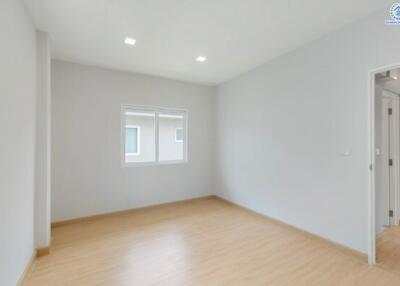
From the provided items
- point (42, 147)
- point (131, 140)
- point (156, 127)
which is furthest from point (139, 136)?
point (42, 147)

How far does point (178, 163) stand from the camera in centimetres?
469

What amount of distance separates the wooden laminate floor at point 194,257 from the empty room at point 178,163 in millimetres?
21

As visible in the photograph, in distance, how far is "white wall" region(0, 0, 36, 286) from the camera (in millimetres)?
1635

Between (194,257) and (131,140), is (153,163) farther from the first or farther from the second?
(194,257)

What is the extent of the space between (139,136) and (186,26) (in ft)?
8.36

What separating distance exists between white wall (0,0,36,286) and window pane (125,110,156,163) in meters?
1.83

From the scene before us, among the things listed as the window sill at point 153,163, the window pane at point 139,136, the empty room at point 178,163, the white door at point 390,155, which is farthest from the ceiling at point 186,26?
the window sill at point 153,163

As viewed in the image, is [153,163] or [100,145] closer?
[100,145]

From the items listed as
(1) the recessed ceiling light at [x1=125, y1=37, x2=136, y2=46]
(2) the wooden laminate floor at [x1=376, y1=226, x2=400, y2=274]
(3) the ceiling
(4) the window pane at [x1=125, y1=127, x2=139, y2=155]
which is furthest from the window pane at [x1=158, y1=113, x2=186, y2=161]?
(2) the wooden laminate floor at [x1=376, y1=226, x2=400, y2=274]

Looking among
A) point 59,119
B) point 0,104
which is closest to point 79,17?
point 0,104

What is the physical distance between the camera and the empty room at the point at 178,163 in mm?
2109

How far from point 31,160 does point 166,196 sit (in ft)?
8.79

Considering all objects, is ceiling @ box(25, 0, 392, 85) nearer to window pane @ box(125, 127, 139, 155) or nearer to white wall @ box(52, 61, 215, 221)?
white wall @ box(52, 61, 215, 221)

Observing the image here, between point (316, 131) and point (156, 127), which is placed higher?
point (156, 127)
